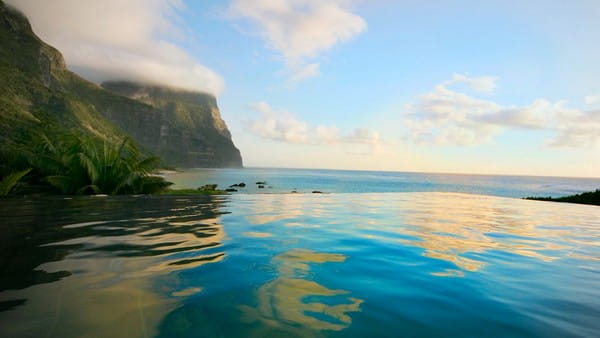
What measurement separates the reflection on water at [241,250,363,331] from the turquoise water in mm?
14

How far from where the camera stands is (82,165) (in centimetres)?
1031

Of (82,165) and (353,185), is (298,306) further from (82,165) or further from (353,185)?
(353,185)

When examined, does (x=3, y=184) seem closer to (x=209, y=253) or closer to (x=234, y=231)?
(x=234, y=231)

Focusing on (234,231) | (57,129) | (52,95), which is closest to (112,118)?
(52,95)

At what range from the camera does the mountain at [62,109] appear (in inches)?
1809

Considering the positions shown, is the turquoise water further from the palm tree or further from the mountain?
the mountain

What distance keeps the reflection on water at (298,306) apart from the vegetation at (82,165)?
33.8 ft

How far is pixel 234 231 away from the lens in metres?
5.33

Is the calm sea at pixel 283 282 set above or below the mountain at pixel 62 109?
below

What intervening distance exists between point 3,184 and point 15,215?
4115 mm

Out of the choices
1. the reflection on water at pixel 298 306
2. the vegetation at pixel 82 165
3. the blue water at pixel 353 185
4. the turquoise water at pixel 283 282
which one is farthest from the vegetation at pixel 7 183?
the blue water at pixel 353 185

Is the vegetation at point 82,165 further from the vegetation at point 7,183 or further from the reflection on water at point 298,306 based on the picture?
the reflection on water at point 298,306

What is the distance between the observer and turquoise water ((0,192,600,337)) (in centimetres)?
197

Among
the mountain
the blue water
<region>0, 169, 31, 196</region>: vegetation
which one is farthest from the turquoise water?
the blue water
